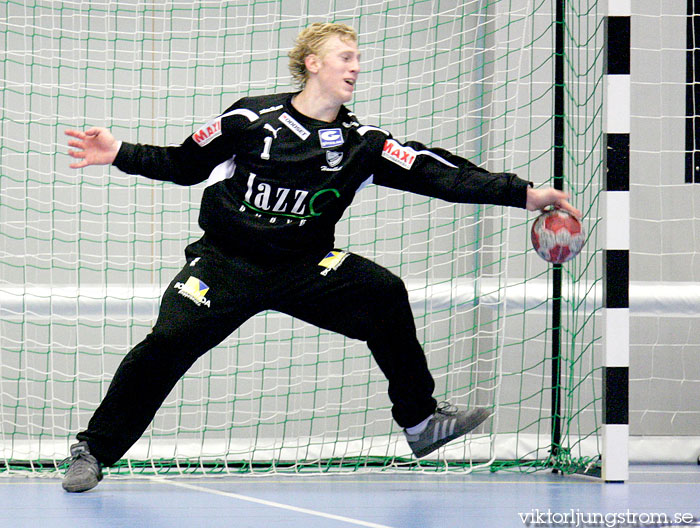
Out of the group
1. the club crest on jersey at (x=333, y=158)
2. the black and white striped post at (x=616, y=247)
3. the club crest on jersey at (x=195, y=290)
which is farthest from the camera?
the black and white striped post at (x=616, y=247)

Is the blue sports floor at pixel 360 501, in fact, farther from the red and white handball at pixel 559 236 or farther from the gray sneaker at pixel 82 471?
the red and white handball at pixel 559 236

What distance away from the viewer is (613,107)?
445cm

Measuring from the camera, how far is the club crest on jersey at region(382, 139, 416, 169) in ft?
13.3

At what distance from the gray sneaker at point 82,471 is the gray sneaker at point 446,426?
1.36m

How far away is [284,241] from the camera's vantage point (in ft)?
13.1

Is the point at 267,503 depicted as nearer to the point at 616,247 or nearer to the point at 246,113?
the point at 246,113

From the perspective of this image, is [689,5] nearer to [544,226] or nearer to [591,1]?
[591,1]

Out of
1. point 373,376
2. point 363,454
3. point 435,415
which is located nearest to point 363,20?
point 373,376

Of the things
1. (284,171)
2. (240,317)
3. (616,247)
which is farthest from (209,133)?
(616,247)

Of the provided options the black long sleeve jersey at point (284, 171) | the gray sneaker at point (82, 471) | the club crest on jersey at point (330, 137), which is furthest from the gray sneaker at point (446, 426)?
the gray sneaker at point (82, 471)

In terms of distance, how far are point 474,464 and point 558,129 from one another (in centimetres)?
192

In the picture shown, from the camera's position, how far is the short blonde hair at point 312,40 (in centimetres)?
418

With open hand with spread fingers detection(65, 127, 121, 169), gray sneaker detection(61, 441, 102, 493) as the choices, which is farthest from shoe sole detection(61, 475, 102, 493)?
open hand with spread fingers detection(65, 127, 121, 169)

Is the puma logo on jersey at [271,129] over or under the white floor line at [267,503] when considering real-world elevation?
over
